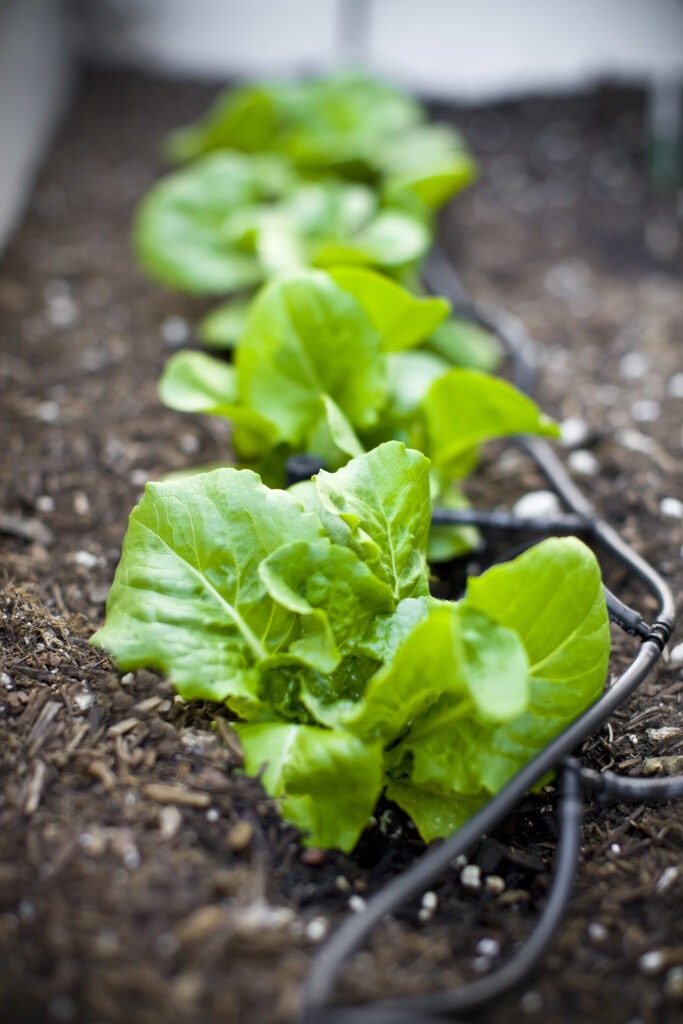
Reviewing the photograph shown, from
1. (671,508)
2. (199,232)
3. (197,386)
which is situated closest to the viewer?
(197,386)

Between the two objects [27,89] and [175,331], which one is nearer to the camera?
[175,331]

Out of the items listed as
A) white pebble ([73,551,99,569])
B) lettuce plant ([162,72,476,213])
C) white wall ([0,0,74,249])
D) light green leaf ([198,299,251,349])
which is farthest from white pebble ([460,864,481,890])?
white wall ([0,0,74,249])

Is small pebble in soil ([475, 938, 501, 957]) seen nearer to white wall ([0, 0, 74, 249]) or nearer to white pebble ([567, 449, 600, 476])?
white pebble ([567, 449, 600, 476])

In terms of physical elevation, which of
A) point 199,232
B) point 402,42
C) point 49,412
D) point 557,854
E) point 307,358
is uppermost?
point 402,42

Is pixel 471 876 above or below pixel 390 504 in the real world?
below

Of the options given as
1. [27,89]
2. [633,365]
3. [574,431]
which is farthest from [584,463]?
[27,89]

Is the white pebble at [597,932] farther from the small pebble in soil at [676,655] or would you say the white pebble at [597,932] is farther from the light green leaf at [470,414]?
the light green leaf at [470,414]

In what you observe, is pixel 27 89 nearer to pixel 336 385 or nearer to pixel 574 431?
pixel 336 385

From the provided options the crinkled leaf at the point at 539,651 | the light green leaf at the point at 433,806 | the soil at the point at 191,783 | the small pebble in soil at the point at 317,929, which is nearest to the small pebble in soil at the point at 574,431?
the soil at the point at 191,783

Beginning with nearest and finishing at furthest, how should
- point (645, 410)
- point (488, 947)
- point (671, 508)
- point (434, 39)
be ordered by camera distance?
1. point (488, 947)
2. point (671, 508)
3. point (645, 410)
4. point (434, 39)
